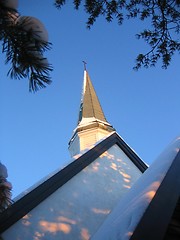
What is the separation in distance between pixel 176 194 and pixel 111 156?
7.08 metres

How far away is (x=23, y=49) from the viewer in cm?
180

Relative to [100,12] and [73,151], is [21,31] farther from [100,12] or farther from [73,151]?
[73,151]

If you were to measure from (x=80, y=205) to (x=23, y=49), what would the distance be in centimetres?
609

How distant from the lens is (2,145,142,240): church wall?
6094 millimetres

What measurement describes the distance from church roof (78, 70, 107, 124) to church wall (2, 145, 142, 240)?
10.5 meters

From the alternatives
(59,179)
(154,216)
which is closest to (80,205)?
(59,179)

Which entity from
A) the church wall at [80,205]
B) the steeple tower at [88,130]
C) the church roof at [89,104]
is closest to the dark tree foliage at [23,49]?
the church wall at [80,205]

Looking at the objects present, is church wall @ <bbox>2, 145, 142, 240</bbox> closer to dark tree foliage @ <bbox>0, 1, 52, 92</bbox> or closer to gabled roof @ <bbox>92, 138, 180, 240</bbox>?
gabled roof @ <bbox>92, 138, 180, 240</bbox>

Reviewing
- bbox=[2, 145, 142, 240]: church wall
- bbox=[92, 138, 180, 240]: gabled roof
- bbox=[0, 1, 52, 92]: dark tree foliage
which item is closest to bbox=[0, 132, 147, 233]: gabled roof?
bbox=[2, 145, 142, 240]: church wall

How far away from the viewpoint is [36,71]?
1841 mm

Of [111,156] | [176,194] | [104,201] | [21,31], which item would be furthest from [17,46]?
[111,156]

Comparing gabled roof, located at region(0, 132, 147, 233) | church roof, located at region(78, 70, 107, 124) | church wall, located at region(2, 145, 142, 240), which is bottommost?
church wall, located at region(2, 145, 142, 240)

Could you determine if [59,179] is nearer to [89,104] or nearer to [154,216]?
[154,216]

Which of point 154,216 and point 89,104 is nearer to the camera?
point 154,216
